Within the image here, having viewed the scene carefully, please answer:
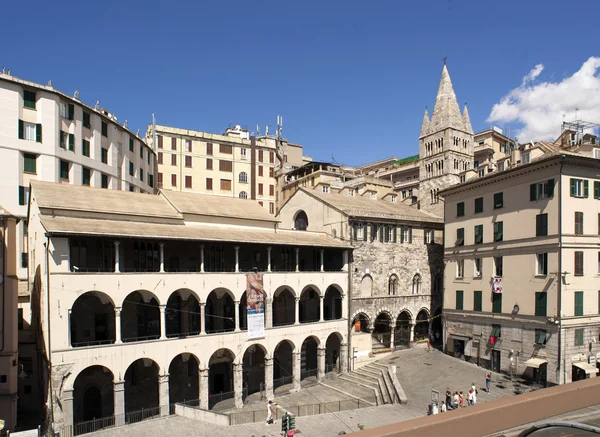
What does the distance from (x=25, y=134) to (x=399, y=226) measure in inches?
1365

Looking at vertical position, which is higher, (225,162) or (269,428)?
(225,162)

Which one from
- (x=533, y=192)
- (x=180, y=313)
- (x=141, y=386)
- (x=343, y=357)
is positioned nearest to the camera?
(x=141, y=386)

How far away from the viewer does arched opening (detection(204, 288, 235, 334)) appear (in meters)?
35.7

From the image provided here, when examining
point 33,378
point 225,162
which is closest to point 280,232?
point 33,378

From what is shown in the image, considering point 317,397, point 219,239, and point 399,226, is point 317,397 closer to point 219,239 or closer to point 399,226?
point 219,239

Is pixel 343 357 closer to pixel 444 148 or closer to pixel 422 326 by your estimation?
pixel 422 326

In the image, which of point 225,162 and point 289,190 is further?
point 289,190

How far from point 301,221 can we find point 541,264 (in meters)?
23.0

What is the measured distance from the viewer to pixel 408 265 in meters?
45.8

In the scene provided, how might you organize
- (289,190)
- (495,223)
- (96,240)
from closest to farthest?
(96,240), (495,223), (289,190)

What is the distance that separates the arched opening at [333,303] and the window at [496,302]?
42.7 feet

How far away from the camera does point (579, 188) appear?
33500 mm

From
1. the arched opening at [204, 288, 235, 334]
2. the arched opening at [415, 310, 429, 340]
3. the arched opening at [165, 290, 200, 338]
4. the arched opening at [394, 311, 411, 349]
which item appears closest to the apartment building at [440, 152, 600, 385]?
the arched opening at [394, 311, 411, 349]

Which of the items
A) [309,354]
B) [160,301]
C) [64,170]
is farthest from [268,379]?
[64,170]
